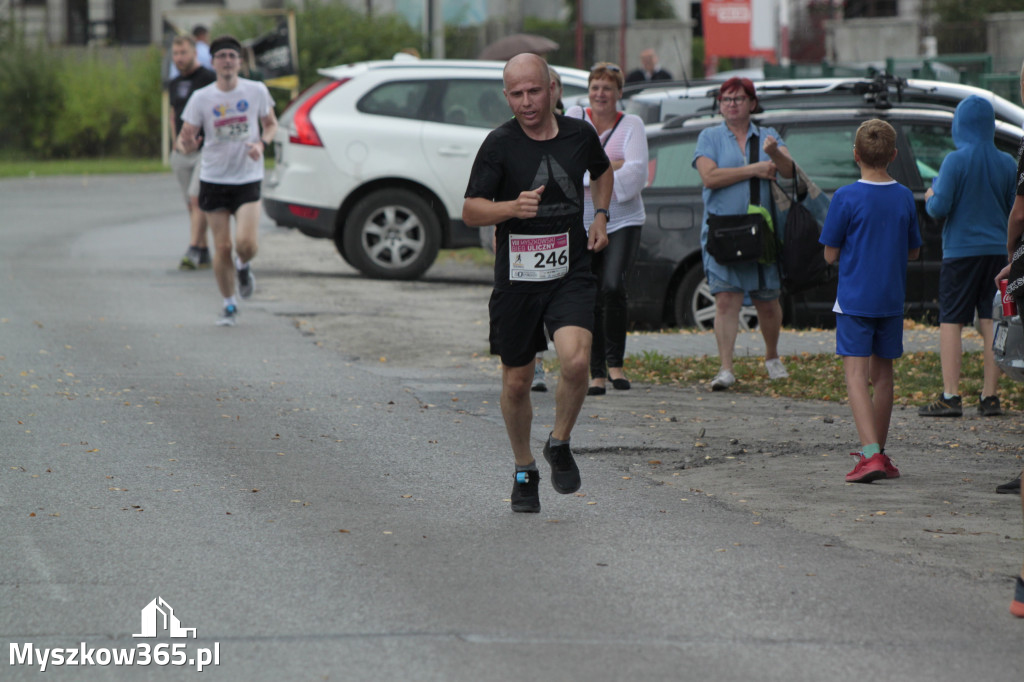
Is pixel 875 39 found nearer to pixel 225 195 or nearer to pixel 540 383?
pixel 225 195

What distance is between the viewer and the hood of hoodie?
828 centimetres

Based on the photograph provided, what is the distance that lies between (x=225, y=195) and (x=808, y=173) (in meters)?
4.40

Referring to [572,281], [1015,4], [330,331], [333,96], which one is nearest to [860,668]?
[572,281]

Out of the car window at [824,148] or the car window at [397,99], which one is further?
the car window at [397,99]

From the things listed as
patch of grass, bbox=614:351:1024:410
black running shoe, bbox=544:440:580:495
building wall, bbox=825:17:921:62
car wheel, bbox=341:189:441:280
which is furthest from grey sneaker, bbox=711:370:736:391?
building wall, bbox=825:17:921:62

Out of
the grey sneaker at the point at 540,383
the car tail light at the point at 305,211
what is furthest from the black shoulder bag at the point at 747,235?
the car tail light at the point at 305,211

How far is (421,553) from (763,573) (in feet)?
3.96

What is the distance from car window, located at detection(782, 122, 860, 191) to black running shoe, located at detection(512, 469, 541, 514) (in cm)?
566

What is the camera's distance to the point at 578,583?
510 centimetres

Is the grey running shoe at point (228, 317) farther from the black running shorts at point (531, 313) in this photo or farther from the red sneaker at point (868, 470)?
the red sneaker at point (868, 470)

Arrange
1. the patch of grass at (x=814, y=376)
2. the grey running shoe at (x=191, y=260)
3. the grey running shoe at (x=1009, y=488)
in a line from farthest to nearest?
the grey running shoe at (x=191, y=260)
the patch of grass at (x=814, y=376)
the grey running shoe at (x=1009, y=488)

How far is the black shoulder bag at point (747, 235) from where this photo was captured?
30.5 feet

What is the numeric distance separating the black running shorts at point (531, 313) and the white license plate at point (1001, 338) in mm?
2338

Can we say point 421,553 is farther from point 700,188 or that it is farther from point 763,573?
point 700,188
